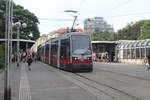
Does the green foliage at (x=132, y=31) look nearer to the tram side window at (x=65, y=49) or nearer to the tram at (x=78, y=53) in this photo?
the tram side window at (x=65, y=49)

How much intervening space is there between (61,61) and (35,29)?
119 feet

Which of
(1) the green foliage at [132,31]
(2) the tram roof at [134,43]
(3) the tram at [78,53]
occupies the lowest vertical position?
(3) the tram at [78,53]

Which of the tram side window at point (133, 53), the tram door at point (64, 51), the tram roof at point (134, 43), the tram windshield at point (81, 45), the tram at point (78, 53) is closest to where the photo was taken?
the tram at point (78, 53)

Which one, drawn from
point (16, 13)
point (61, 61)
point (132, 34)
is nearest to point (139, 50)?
point (61, 61)

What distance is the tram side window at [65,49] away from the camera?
2189 cm

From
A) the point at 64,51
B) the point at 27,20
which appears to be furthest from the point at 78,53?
the point at 27,20

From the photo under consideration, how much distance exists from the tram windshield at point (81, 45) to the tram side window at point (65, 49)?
0.59 meters

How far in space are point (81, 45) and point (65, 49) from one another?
5.35ft

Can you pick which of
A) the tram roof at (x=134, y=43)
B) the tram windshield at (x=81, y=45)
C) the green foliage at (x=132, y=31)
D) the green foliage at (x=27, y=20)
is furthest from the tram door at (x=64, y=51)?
the green foliage at (x=132, y=31)

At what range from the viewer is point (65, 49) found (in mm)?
22547

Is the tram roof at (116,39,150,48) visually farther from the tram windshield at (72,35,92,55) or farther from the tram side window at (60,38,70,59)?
the tram windshield at (72,35,92,55)

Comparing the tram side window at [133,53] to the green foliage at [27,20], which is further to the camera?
the green foliage at [27,20]

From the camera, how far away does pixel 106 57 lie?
50.2 m

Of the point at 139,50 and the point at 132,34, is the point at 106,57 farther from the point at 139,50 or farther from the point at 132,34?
the point at 132,34
